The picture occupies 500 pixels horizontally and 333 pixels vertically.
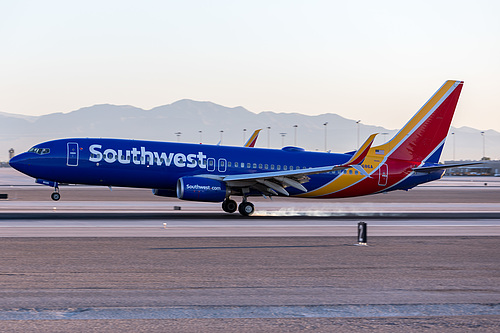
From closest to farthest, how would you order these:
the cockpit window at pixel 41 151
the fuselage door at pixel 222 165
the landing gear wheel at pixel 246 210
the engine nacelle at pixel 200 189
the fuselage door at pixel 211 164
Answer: the engine nacelle at pixel 200 189
the cockpit window at pixel 41 151
the landing gear wheel at pixel 246 210
the fuselage door at pixel 211 164
the fuselage door at pixel 222 165

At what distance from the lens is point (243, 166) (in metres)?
39.6

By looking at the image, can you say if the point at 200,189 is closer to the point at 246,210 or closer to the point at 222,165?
the point at 222,165

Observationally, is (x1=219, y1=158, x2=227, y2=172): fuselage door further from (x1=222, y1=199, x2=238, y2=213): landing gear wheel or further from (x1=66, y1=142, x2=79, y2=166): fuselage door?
(x1=66, y1=142, x2=79, y2=166): fuselage door

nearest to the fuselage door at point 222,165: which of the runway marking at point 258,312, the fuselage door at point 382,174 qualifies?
the fuselage door at point 382,174

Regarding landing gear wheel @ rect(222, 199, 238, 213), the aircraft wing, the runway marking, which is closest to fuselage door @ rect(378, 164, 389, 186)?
the aircraft wing

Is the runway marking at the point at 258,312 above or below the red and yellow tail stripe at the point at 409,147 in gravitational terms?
below

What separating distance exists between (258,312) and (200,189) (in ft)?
81.5

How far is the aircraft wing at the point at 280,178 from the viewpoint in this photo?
37.0 m

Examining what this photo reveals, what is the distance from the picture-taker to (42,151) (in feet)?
124

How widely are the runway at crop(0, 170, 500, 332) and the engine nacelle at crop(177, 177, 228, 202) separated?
7390 millimetres

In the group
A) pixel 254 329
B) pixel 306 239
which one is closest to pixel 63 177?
pixel 306 239

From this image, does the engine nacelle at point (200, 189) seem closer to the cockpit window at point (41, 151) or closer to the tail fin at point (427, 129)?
the cockpit window at point (41, 151)

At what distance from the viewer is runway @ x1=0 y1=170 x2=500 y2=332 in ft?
35.2

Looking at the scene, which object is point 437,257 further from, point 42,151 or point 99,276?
point 42,151
